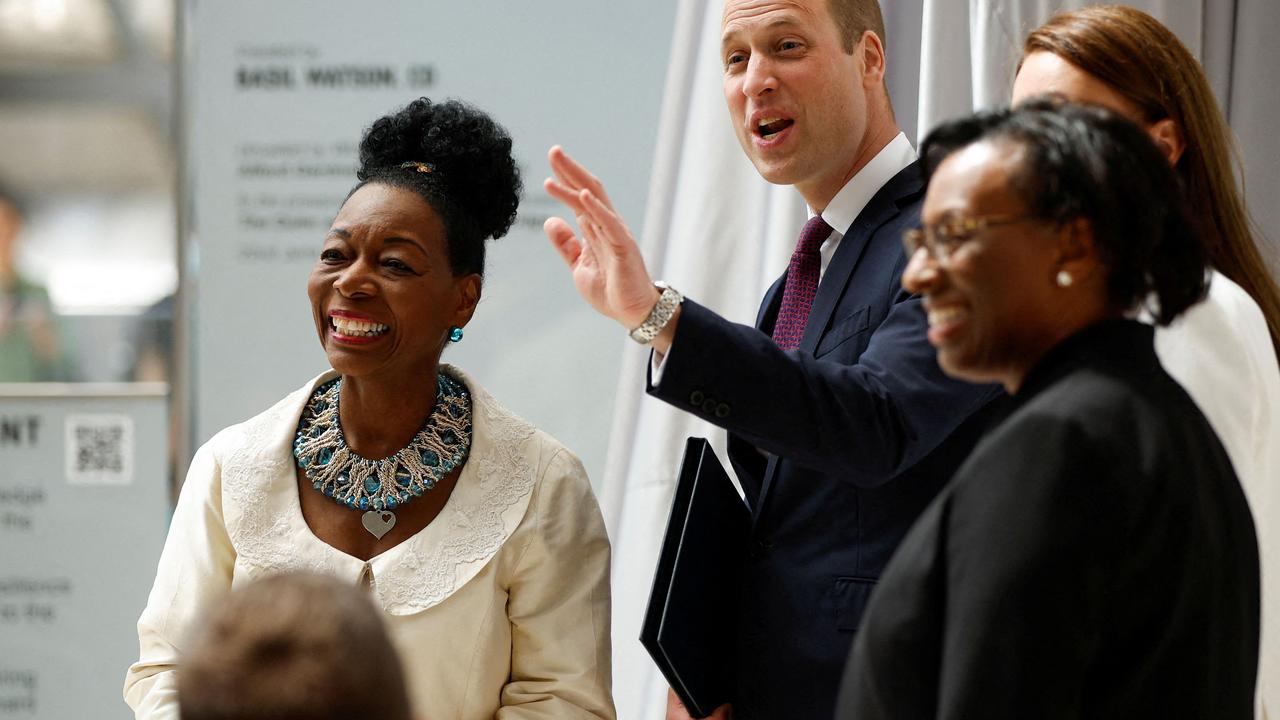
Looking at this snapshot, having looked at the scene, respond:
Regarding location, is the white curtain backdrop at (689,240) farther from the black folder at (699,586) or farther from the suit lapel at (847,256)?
the black folder at (699,586)

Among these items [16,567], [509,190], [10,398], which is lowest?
[16,567]

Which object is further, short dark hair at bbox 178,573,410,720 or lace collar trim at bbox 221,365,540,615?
lace collar trim at bbox 221,365,540,615

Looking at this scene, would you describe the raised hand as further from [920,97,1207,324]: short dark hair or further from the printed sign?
the printed sign

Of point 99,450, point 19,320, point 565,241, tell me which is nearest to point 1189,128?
point 565,241

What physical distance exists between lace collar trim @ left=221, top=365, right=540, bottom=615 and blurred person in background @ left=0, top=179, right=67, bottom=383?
1.77 m

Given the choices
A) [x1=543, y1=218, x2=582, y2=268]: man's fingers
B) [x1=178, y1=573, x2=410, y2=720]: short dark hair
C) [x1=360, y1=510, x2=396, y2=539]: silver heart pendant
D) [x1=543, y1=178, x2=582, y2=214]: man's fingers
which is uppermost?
[x1=543, y1=178, x2=582, y2=214]: man's fingers

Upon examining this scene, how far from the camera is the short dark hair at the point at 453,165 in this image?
2.27 metres

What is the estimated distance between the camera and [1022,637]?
1.11m

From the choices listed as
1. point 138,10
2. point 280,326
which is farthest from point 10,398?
point 138,10

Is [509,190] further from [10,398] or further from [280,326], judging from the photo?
[10,398]

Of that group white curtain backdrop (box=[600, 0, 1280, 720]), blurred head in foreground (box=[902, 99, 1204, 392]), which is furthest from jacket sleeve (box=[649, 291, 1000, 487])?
white curtain backdrop (box=[600, 0, 1280, 720])

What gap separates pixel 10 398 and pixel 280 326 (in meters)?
0.79

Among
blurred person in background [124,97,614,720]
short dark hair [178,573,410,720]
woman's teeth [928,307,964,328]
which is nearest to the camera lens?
short dark hair [178,573,410,720]

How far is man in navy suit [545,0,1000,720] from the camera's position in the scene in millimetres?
1692
